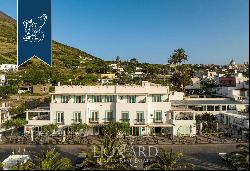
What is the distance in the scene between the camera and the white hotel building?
149 ft

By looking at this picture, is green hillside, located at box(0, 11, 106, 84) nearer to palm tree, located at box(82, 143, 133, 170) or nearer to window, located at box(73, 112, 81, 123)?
window, located at box(73, 112, 81, 123)

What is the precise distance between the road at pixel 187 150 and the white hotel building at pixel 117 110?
19.2ft

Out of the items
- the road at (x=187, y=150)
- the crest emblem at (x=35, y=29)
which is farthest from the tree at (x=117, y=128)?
the crest emblem at (x=35, y=29)

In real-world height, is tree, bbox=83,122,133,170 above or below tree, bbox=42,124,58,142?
below

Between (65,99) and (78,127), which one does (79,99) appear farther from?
(78,127)

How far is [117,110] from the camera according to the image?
45.6 metres

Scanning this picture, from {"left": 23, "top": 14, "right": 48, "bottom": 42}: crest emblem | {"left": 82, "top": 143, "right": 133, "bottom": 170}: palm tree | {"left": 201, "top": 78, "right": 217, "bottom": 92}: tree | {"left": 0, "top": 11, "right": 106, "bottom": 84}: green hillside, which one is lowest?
{"left": 82, "top": 143, "right": 133, "bottom": 170}: palm tree

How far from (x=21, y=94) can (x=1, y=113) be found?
1362 inches

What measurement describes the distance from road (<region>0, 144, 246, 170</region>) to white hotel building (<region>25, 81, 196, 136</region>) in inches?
231

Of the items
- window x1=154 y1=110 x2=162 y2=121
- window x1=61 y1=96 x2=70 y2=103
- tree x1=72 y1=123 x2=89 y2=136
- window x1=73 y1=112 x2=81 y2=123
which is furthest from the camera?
window x1=61 y1=96 x2=70 y2=103

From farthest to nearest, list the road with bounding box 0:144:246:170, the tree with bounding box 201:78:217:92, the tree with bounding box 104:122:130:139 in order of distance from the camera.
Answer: the tree with bounding box 201:78:217:92
the tree with bounding box 104:122:130:139
the road with bounding box 0:144:246:170

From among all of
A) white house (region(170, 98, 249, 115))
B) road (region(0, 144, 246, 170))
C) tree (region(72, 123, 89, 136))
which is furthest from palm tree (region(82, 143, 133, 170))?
white house (region(170, 98, 249, 115))

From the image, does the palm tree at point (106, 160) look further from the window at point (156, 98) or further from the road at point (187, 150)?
the window at point (156, 98)

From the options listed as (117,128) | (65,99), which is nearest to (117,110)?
(117,128)
